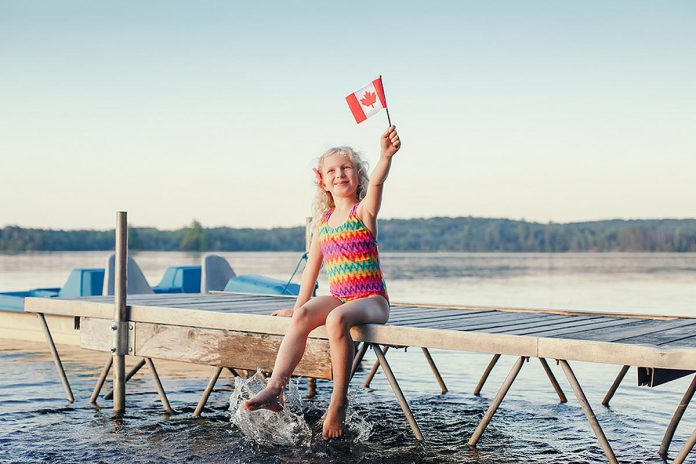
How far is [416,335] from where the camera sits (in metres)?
5.40

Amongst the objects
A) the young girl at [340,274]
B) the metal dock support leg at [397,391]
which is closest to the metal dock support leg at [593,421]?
the metal dock support leg at [397,391]

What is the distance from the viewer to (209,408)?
747cm

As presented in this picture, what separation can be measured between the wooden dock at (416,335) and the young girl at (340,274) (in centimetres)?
20

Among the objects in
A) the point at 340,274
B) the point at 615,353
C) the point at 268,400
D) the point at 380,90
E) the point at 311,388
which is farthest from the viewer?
the point at 311,388

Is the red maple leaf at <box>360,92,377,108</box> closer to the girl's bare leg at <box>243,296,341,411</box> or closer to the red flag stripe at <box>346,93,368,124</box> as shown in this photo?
the red flag stripe at <box>346,93,368,124</box>

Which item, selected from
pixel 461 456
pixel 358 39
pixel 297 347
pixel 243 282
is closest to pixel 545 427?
pixel 461 456

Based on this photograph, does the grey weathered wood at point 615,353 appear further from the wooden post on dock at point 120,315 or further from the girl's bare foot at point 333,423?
the wooden post on dock at point 120,315

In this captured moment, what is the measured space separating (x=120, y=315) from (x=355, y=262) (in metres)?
2.36

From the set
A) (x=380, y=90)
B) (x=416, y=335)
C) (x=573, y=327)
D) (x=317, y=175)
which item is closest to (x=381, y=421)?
(x=416, y=335)

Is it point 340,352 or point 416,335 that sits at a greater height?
point 416,335

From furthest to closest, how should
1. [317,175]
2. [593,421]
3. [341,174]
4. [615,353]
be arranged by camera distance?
[317,175], [341,174], [593,421], [615,353]

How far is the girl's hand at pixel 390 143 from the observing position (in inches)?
211

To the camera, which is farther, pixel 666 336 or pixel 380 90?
pixel 380 90

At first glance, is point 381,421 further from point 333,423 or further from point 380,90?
point 380,90
